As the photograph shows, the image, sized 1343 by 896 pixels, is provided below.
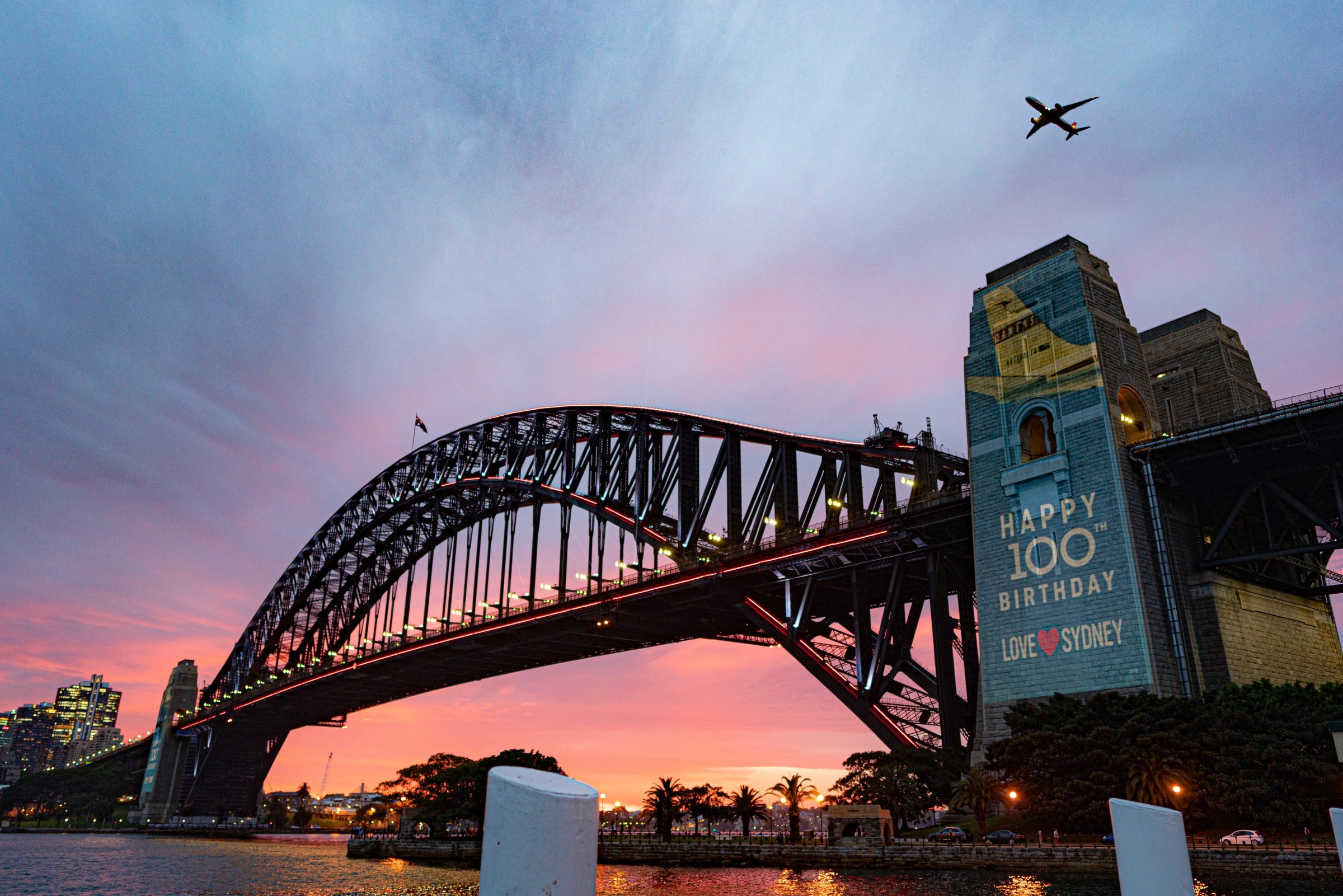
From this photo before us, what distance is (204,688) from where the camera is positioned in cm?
16088

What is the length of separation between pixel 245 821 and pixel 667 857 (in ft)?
370

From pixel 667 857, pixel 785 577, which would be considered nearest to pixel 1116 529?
pixel 785 577

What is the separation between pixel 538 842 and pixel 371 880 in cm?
6387

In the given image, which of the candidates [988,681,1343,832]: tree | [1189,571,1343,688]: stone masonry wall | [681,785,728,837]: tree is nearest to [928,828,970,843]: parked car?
[988,681,1343,832]: tree

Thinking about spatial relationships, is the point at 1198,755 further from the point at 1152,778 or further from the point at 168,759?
the point at 168,759

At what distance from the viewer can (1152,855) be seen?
282 inches

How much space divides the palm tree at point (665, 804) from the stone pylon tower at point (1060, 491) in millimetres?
34115

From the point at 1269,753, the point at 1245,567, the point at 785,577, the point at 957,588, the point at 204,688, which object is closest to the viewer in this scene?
the point at 1269,753

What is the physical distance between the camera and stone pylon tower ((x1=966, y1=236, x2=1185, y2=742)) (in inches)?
1775

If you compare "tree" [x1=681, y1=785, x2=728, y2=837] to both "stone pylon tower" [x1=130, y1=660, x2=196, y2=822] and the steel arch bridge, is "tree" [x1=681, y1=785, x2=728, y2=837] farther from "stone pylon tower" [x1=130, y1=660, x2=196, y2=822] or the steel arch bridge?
"stone pylon tower" [x1=130, y1=660, x2=196, y2=822]

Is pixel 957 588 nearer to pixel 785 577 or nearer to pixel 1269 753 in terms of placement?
pixel 785 577

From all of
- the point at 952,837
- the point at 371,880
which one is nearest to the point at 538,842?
the point at 952,837

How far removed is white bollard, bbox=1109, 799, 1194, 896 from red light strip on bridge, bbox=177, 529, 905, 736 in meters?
49.7

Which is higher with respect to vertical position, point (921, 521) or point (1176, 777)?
point (921, 521)
